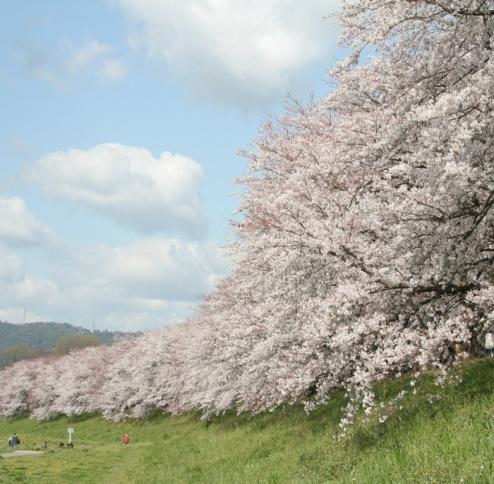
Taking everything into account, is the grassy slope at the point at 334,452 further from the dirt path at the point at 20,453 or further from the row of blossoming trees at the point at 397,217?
the dirt path at the point at 20,453

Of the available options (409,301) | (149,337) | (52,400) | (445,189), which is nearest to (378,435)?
(409,301)

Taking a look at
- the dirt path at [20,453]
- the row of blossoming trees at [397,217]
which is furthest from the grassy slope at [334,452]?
the dirt path at [20,453]

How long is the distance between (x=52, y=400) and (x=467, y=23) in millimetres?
84321

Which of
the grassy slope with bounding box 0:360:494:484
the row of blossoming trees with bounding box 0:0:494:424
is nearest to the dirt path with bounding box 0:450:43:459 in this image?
the grassy slope with bounding box 0:360:494:484

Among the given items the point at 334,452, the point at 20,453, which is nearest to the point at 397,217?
the point at 334,452

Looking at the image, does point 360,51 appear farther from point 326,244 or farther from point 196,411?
point 196,411

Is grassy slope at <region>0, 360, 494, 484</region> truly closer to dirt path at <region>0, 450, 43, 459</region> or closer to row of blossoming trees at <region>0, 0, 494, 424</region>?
row of blossoming trees at <region>0, 0, 494, 424</region>

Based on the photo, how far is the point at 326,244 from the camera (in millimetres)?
11336

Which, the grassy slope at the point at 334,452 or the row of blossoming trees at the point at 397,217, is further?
the row of blossoming trees at the point at 397,217

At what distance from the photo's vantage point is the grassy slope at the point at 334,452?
8414 mm

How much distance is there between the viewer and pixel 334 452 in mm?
12523

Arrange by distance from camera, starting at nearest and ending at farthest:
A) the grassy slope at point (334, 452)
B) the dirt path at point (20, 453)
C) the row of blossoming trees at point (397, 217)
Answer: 1. the grassy slope at point (334, 452)
2. the row of blossoming trees at point (397, 217)
3. the dirt path at point (20, 453)

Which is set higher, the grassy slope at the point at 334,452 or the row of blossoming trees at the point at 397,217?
the row of blossoming trees at the point at 397,217

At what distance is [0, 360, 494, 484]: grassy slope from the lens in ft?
27.6
